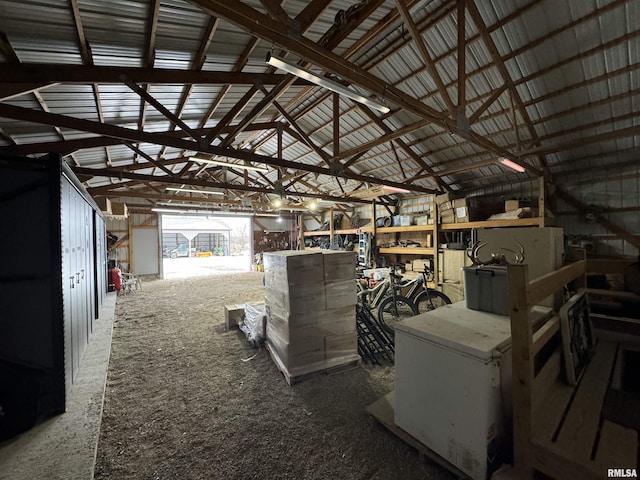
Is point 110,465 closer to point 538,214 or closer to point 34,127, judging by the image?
point 34,127

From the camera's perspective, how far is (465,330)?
1838 mm

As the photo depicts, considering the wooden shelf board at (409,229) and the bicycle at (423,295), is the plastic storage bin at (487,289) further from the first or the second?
the wooden shelf board at (409,229)

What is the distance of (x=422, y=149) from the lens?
260 inches

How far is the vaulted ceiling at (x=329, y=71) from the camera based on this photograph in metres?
2.38

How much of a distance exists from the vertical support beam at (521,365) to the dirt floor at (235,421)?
2.11 feet

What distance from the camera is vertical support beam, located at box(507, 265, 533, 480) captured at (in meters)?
1.35

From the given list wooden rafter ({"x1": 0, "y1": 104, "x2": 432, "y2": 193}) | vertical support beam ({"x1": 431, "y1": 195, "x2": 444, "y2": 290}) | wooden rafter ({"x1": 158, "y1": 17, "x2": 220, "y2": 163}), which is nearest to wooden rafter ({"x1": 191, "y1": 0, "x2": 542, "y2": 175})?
wooden rafter ({"x1": 158, "y1": 17, "x2": 220, "y2": 163})

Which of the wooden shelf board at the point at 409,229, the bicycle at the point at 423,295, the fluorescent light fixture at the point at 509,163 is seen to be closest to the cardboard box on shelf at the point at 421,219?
the wooden shelf board at the point at 409,229

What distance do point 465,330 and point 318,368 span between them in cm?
189

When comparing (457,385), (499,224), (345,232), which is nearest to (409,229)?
(499,224)

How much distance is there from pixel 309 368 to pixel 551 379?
2.24m

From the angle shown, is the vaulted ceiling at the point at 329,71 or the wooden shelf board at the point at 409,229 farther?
the wooden shelf board at the point at 409,229

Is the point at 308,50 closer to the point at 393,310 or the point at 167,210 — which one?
the point at 393,310

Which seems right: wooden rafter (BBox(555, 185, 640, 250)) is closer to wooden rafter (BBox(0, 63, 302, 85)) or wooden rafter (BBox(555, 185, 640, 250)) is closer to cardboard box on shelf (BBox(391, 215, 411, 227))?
cardboard box on shelf (BBox(391, 215, 411, 227))
